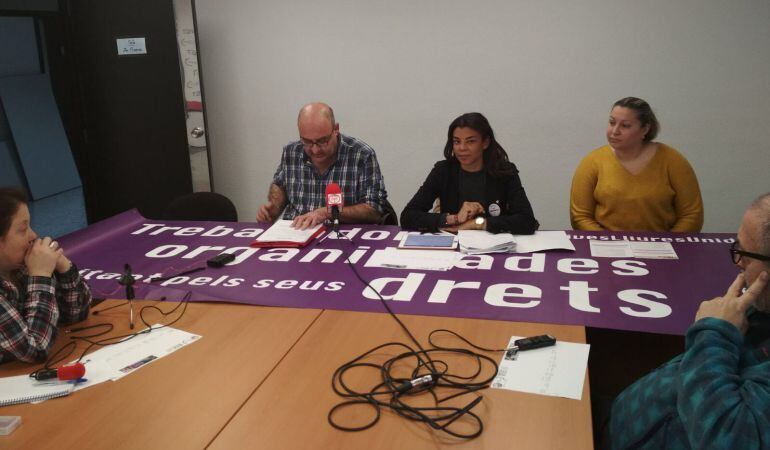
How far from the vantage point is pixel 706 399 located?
1104mm

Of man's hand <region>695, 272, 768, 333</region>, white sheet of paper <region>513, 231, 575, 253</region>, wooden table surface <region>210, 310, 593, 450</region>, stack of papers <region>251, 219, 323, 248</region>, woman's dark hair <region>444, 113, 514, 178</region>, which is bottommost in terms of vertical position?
wooden table surface <region>210, 310, 593, 450</region>

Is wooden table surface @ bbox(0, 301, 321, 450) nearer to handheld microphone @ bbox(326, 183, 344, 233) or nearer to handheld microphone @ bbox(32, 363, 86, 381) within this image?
handheld microphone @ bbox(32, 363, 86, 381)

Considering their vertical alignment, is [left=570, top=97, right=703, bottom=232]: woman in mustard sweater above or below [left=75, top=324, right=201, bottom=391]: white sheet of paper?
above

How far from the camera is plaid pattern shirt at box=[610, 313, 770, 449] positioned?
1.06 meters

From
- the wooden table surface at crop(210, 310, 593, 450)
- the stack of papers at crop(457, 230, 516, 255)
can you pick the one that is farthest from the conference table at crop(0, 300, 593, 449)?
the stack of papers at crop(457, 230, 516, 255)

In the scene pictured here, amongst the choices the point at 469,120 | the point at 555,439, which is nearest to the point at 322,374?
the point at 555,439

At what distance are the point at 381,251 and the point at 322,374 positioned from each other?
0.97m

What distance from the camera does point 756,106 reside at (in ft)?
12.3

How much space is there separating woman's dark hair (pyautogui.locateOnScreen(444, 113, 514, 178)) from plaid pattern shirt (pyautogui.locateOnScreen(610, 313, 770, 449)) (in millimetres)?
1568

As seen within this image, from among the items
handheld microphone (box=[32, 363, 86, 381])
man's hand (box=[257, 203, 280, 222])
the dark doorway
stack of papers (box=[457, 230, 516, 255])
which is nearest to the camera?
handheld microphone (box=[32, 363, 86, 381])

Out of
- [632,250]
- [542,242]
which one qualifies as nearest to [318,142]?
[542,242]

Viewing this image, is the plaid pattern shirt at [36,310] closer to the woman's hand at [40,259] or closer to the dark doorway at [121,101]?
the woman's hand at [40,259]

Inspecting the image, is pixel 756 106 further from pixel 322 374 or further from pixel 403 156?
pixel 322 374

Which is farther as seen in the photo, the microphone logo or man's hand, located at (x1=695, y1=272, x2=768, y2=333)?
the microphone logo
